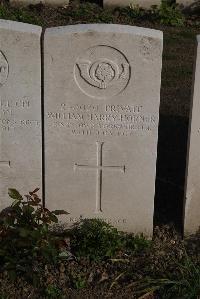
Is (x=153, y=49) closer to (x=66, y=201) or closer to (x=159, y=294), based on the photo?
(x=66, y=201)

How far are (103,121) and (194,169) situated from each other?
2.72 feet

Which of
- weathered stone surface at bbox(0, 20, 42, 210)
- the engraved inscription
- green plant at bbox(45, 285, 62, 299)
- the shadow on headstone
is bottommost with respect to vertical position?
green plant at bbox(45, 285, 62, 299)

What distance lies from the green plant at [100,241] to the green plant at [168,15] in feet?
19.8

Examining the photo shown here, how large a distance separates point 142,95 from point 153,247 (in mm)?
1242

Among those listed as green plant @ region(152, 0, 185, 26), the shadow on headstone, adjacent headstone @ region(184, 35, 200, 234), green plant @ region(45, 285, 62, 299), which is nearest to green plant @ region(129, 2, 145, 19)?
green plant @ region(152, 0, 185, 26)

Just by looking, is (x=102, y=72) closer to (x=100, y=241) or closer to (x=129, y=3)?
(x=100, y=241)

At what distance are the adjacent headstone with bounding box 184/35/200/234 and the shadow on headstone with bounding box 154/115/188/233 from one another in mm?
165

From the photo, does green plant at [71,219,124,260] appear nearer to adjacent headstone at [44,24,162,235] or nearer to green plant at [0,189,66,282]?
adjacent headstone at [44,24,162,235]

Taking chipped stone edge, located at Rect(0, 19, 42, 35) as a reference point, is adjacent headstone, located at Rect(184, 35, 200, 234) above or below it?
below

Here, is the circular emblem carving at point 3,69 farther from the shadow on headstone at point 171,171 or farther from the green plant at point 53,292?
the shadow on headstone at point 171,171

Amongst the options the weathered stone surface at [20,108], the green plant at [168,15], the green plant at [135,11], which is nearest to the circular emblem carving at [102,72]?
the weathered stone surface at [20,108]

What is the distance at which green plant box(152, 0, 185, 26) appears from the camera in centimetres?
1082

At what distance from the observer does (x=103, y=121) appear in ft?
16.9

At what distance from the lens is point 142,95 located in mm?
5062
